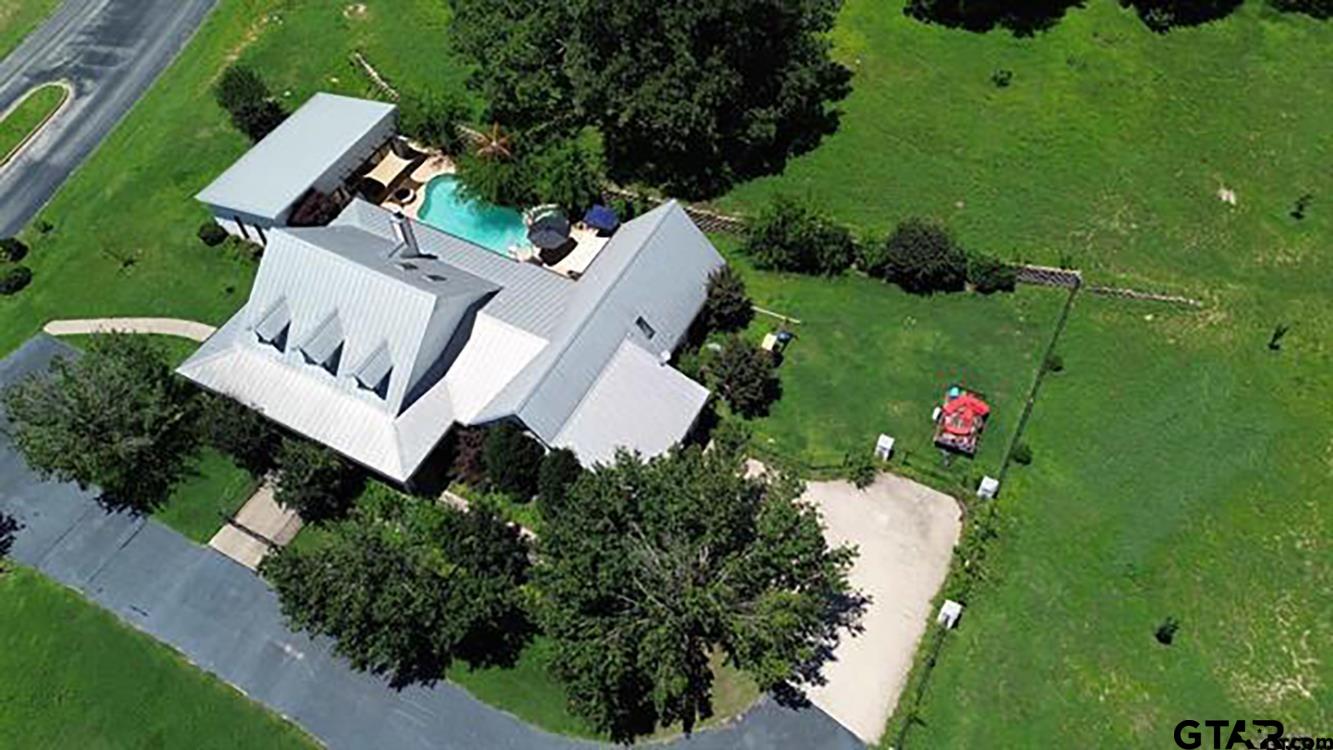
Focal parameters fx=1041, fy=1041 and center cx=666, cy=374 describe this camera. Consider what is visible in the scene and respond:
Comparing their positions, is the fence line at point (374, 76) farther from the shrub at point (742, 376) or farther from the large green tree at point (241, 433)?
the shrub at point (742, 376)

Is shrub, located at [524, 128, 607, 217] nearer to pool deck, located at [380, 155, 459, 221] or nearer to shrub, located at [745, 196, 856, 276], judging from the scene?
pool deck, located at [380, 155, 459, 221]

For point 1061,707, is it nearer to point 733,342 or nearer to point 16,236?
point 733,342

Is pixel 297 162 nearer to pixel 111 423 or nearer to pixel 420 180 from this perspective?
pixel 420 180

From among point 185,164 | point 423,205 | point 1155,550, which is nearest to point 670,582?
point 1155,550

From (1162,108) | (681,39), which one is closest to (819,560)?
(681,39)

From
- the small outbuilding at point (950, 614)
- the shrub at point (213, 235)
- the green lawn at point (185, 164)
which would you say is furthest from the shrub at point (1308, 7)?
the shrub at point (213, 235)

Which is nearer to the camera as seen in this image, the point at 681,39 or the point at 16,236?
the point at 681,39

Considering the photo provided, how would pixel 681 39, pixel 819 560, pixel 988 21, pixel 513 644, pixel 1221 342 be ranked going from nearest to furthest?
pixel 819 560 → pixel 513 644 → pixel 1221 342 → pixel 681 39 → pixel 988 21
